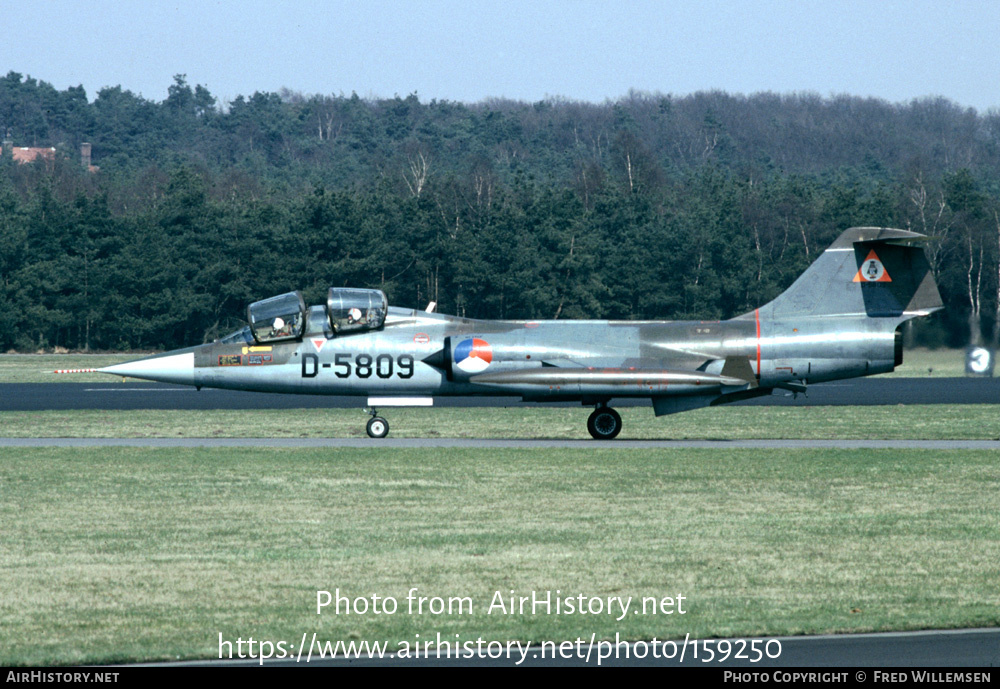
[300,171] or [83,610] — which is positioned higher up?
[300,171]

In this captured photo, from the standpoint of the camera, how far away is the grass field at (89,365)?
3369 cm

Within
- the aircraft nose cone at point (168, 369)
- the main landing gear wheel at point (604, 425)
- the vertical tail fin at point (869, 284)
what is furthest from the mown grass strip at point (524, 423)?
the vertical tail fin at point (869, 284)

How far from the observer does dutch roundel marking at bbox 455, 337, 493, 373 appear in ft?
80.4

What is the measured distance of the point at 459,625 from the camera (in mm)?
9719

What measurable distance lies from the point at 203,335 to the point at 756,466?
192 ft

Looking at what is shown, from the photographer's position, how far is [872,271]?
2478 cm

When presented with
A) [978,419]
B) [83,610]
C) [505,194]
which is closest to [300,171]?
[505,194]

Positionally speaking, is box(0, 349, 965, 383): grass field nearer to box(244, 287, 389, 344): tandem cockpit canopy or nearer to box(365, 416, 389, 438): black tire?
box(365, 416, 389, 438): black tire

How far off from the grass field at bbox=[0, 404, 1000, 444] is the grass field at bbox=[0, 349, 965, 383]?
1.34 metres

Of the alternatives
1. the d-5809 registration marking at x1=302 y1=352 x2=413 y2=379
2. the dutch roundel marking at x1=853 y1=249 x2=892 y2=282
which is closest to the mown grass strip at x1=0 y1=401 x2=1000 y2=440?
the d-5809 registration marking at x1=302 y1=352 x2=413 y2=379

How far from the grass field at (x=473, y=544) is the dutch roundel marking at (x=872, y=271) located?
4701 millimetres

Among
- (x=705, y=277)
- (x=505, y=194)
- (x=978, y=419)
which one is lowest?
(x=978, y=419)

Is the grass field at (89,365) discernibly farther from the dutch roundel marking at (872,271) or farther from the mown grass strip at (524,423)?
the dutch roundel marking at (872,271)

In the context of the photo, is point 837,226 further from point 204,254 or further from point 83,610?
point 83,610
